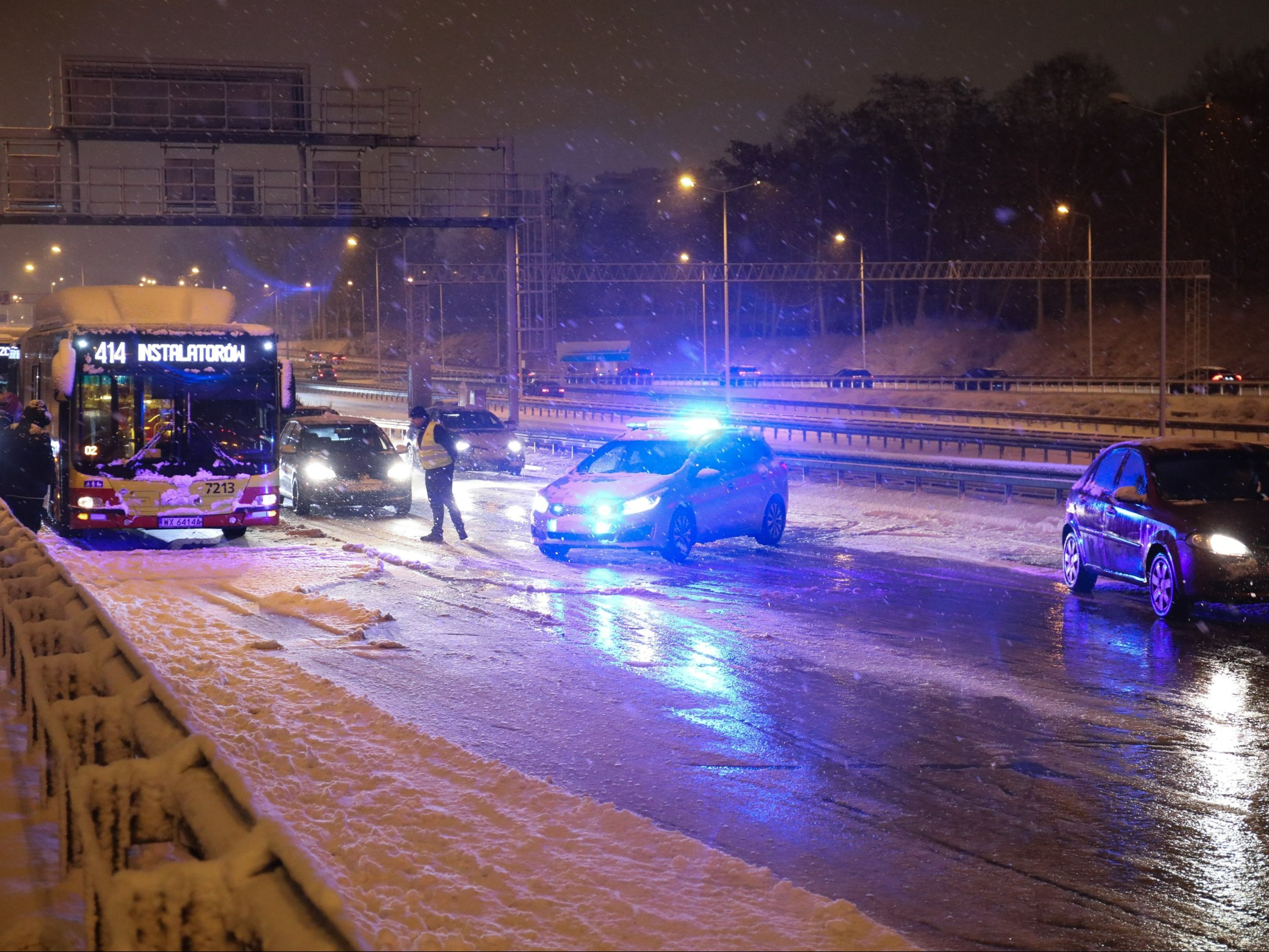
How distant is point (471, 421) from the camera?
1281 inches

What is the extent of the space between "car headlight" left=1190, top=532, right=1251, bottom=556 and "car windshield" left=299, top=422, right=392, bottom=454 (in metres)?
14.8

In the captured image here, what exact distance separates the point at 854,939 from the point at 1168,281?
79.6 m

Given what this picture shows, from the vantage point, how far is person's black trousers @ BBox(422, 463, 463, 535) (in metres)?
19.0

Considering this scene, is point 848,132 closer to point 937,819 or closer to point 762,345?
point 762,345

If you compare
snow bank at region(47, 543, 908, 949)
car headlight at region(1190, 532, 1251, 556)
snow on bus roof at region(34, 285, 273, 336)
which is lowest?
snow bank at region(47, 543, 908, 949)

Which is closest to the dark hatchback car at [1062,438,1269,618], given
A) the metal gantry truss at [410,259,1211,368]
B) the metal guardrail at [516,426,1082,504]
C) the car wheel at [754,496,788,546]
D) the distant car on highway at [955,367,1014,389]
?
the car wheel at [754,496,788,546]

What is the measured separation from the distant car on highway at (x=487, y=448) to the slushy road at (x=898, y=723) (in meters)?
15.7

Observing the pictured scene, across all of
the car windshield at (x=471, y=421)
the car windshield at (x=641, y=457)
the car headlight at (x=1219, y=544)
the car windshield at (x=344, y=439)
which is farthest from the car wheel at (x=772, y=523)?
the car windshield at (x=471, y=421)

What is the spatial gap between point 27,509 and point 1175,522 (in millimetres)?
13036

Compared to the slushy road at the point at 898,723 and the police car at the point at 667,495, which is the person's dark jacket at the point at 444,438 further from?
the slushy road at the point at 898,723

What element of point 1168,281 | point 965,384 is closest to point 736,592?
point 965,384

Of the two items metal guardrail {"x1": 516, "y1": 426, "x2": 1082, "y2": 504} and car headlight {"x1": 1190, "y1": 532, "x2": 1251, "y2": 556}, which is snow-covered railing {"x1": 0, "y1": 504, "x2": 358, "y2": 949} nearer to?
car headlight {"x1": 1190, "y1": 532, "x2": 1251, "y2": 556}

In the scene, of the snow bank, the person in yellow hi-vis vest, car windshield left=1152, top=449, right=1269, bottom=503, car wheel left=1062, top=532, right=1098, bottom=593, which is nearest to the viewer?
the snow bank

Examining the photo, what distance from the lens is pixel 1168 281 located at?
255 ft
